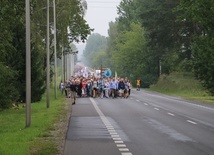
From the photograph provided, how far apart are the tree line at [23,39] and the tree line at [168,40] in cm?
1134

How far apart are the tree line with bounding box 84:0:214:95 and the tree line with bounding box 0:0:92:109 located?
1134 cm

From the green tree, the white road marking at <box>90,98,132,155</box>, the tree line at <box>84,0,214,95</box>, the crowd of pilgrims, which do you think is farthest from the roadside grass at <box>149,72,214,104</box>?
the white road marking at <box>90,98,132,155</box>

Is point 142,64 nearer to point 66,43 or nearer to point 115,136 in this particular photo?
point 66,43

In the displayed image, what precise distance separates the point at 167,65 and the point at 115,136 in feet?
228

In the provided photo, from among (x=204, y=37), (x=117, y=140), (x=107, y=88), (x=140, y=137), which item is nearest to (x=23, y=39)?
(x=107, y=88)

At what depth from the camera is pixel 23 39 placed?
35.4 meters

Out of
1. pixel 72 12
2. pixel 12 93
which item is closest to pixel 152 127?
pixel 12 93

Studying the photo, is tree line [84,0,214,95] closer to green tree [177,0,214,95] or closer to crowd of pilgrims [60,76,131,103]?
green tree [177,0,214,95]

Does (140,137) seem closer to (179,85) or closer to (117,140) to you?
(117,140)

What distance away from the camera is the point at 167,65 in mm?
83875

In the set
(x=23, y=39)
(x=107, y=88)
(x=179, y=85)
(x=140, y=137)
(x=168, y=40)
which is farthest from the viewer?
(x=168, y=40)

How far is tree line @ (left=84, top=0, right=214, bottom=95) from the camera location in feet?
129

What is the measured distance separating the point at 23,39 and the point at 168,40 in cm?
3678

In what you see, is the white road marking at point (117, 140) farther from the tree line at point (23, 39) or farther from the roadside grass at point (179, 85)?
the roadside grass at point (179, 85)
